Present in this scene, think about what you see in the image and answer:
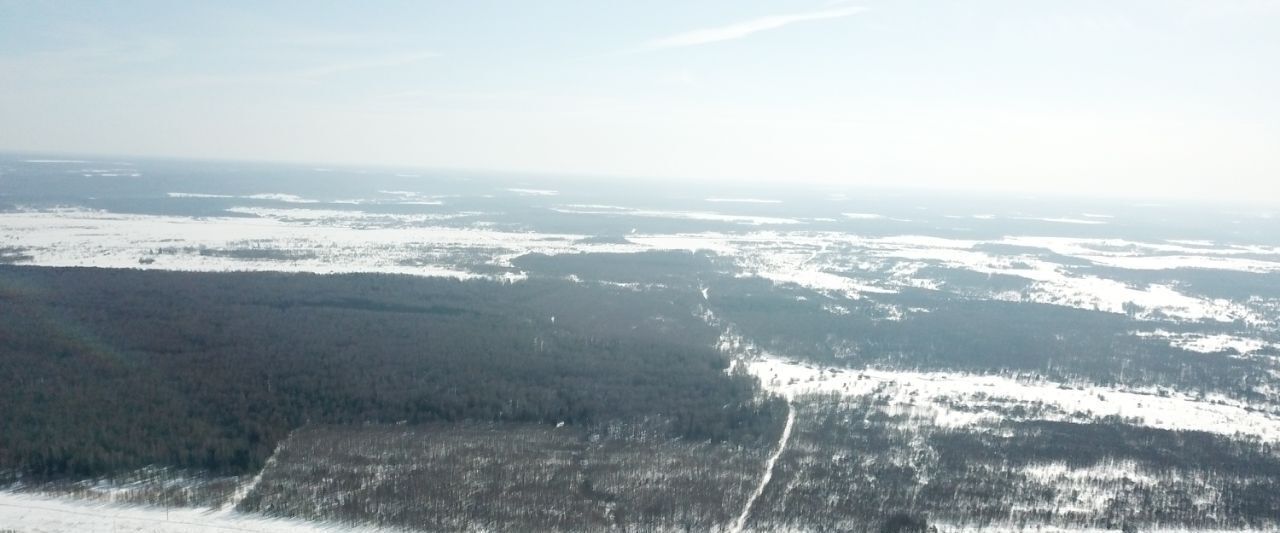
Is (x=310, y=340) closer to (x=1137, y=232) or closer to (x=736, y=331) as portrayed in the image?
(x=736, y=331)

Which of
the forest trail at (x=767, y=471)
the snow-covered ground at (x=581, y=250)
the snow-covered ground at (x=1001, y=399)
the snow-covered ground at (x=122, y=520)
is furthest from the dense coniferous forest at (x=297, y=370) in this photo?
the snow-covered ground at (x=581, y=250)

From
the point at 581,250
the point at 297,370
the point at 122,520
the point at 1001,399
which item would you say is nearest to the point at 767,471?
the point at 1001,399

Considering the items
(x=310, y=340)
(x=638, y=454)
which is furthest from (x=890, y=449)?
(x=310, y=340)

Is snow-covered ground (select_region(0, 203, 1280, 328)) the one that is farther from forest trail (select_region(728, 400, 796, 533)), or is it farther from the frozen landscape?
forest trail (select_region(728, 400, 796, 533))

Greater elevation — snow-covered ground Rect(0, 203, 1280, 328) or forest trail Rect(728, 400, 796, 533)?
snow-covered ground Rect(0, 203, 1280, 328)

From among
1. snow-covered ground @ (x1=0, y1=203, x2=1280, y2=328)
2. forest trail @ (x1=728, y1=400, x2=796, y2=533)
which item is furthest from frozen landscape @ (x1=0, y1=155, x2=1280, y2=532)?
snow-covered ground @ (x1=0, y1=203, x2=1280, y2=328)

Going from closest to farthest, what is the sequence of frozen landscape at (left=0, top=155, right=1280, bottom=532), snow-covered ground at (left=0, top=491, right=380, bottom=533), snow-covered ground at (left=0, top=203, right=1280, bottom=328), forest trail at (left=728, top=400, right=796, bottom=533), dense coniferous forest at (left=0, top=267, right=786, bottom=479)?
snow-covered ground at (left=0, top=491, right=380, bottom=533)
forest trail at (left=728, top=400, right=796, bottom=533)
frozen landscape at (left=0, top=155, right=1280, bottom=532)
dense coniferous forest at (left=0, top=267, right=786, bottom=479)
snow-covered ground at (left=0, top=203, right=1280, bottom=328)

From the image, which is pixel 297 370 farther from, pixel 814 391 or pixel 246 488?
pixel 814 391
